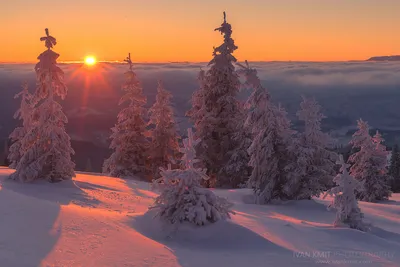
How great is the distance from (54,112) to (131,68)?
1736 centimetres

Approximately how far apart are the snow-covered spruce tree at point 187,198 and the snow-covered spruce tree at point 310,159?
9.61 m

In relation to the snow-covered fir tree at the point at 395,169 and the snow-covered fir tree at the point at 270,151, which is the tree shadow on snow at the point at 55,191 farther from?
the snow-covered fir tree at the point at 395,169

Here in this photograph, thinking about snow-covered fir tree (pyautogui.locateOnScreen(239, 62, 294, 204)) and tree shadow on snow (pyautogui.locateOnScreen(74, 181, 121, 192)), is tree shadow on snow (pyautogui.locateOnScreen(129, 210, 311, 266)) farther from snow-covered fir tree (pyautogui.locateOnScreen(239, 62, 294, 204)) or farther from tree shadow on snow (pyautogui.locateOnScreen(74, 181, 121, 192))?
snow-covered fir tree (pyautogui.locateOnScreen(239, 62, 294, 204))

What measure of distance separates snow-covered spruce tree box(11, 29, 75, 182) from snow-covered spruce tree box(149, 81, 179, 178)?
1594 centimetres

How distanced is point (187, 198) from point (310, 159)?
1084 centimetres

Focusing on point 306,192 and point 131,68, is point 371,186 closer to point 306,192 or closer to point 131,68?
point 306,192

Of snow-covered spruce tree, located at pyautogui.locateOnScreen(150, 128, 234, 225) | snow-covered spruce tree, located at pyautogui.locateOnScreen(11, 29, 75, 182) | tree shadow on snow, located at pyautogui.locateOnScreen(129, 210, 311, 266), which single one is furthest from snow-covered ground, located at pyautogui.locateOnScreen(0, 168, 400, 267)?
snow-covered spruce tree, located at pyautogui.locateOnScreen(11, 29, 75, 182)

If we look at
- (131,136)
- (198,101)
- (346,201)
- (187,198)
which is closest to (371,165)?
(198,101)

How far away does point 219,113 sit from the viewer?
3048 centimetres

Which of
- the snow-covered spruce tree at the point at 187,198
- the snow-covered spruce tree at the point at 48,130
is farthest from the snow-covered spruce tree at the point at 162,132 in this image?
the snow-covered spruce tree at the point at 187,198

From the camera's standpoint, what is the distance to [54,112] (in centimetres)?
1700

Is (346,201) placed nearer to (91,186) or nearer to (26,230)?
(26,230)

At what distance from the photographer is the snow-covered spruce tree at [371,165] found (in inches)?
1326

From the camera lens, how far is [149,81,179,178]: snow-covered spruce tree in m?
33.0
